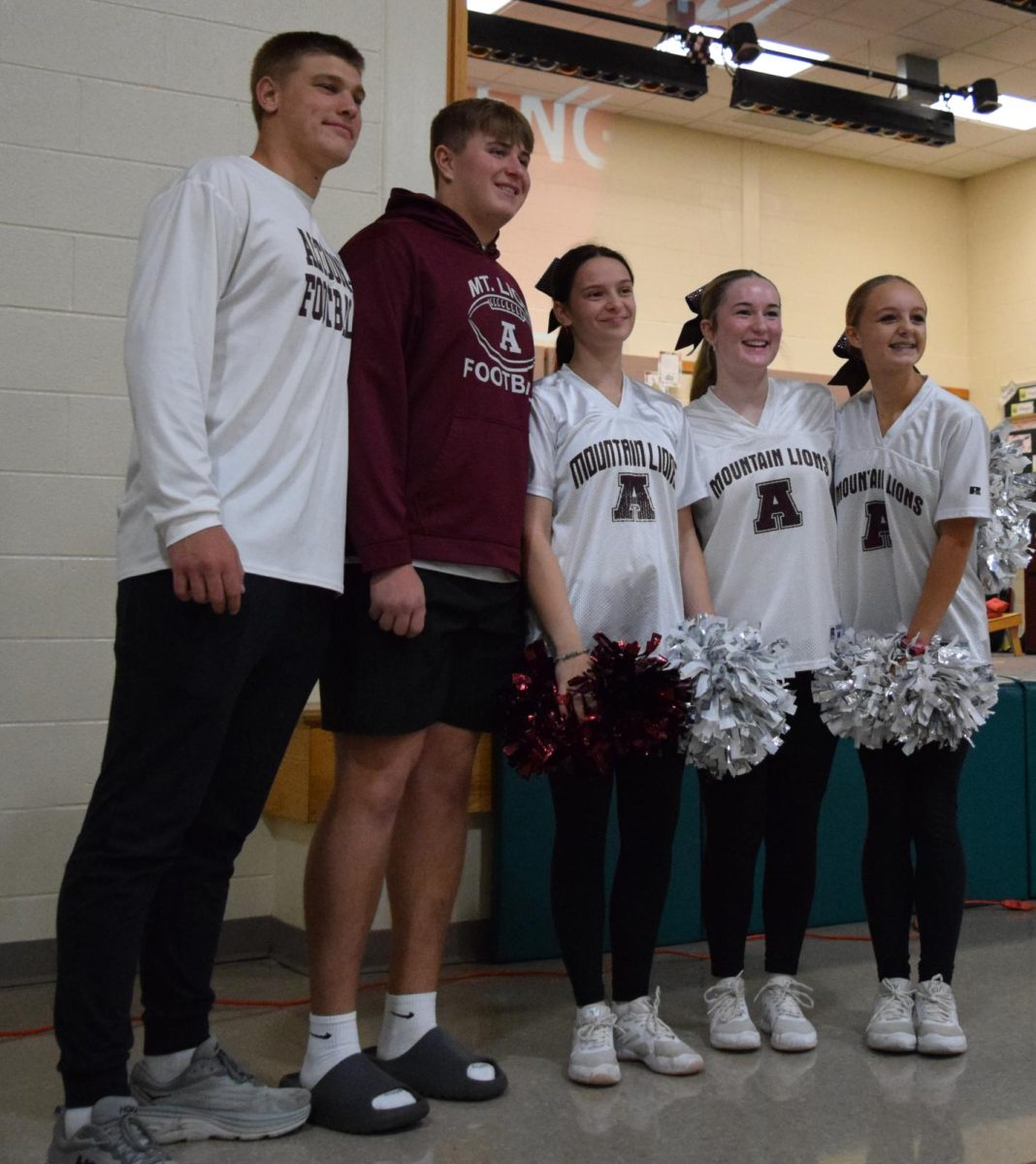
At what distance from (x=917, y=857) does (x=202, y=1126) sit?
1382mm

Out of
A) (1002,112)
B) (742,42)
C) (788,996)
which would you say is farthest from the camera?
(1002,112)

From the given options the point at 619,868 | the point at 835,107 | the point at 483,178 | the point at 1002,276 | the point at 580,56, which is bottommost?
the point at 619,868

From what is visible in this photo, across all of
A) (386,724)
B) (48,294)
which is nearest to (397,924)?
(386,724)

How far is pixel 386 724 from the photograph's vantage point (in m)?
2.07

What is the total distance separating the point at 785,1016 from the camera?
2443 mm

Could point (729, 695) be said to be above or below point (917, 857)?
above

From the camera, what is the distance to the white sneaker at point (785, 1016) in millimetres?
2400

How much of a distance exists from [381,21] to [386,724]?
206 cm

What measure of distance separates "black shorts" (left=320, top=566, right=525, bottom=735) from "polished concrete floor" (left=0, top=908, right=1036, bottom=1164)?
635 mm

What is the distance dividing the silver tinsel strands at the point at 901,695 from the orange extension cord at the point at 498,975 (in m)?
1.03

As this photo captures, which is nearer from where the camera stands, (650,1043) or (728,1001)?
(650,1043)

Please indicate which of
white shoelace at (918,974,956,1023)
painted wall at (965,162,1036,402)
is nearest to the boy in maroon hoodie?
white shoelace at (918,974,956,1023)

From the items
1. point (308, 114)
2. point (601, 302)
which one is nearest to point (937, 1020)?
point (601, 302)

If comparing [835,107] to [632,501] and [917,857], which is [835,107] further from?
[917,857]
